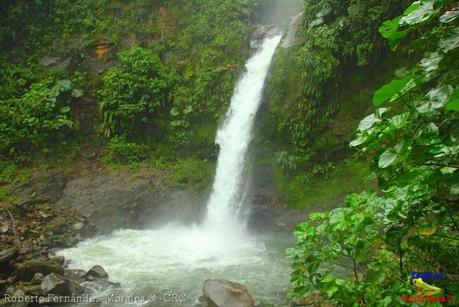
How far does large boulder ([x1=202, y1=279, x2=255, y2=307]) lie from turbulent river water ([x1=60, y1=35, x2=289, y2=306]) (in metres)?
0.42

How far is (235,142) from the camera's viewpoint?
10953 millimetres

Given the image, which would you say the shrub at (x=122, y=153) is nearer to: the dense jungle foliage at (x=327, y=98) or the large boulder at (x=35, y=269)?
the dense jungle foliage at (x=327, y=98)

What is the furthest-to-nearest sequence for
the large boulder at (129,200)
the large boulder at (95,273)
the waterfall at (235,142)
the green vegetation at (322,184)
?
the waterfall at (235,142)
the large boulder at (129,200)
the green vegetation at (322,184)
the large boulder at (95,273)

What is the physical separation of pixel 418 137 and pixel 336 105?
8810mm

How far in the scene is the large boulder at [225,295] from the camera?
208 inches

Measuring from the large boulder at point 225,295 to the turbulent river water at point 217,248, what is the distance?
1.39ft

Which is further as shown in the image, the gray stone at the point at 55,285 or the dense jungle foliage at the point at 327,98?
the dense jungle foliage at the point at 327,98

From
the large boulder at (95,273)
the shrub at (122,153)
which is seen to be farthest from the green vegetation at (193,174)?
the large boulder at (95,273)

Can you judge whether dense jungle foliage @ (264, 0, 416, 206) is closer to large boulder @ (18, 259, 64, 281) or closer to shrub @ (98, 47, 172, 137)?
shrub @ (98, 47, 172, 137)

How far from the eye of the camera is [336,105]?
32.0ft

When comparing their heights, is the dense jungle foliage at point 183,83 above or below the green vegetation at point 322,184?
above

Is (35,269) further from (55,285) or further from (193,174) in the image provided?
(193,174)

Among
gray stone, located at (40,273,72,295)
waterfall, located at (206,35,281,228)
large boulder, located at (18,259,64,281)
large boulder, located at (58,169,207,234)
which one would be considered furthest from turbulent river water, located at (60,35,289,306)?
large boulder, located at (18,259,64,281)

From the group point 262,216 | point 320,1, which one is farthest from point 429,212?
point 320,1
